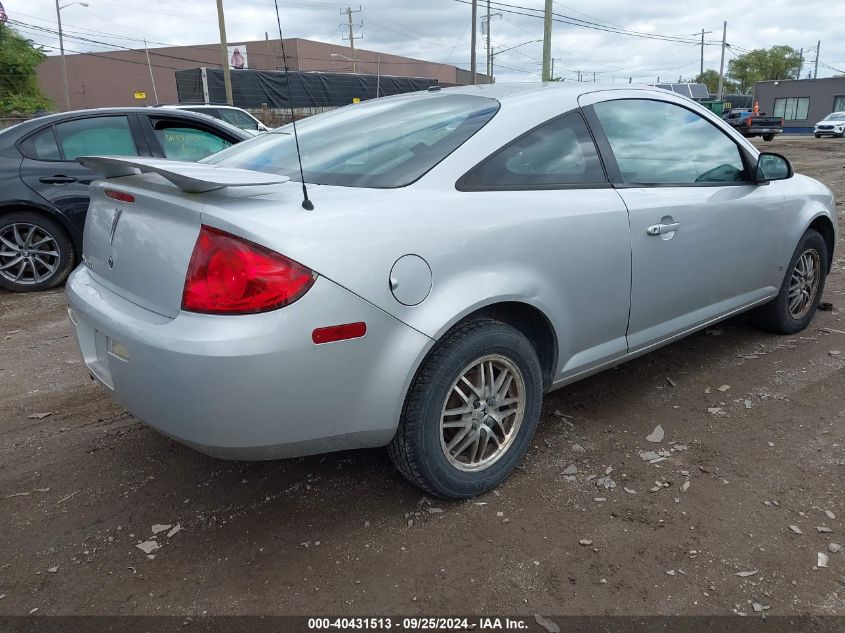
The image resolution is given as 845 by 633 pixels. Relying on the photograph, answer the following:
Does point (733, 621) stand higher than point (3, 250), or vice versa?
point (3, 250)

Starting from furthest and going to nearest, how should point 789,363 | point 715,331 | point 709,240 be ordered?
point 715,331 → point 789,363 → point 709,240

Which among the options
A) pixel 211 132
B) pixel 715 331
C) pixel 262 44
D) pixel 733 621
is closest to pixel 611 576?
pixel 733 621

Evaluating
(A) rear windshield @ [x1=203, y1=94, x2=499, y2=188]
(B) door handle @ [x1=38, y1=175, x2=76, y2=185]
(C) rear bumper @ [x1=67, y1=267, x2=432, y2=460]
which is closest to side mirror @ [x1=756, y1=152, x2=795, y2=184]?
(A) rear windshield @ [x1=203, y1=94, x2=499, y2=188]

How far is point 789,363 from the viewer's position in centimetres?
406

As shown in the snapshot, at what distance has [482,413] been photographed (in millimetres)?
2643

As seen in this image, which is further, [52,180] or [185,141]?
[185,141]

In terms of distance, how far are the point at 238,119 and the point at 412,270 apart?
10.3m

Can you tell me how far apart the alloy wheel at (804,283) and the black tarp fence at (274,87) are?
919 inches

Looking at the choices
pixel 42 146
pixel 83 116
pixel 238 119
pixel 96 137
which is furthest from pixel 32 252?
pixel 238 119

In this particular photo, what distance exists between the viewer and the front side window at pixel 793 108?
167ft

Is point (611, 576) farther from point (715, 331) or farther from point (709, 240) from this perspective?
point (715, 331)

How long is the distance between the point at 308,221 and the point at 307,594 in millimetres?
1204

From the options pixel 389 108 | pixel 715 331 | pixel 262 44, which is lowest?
pixel 715 331

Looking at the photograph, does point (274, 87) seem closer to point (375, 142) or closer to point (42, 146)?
point (42, 146)
